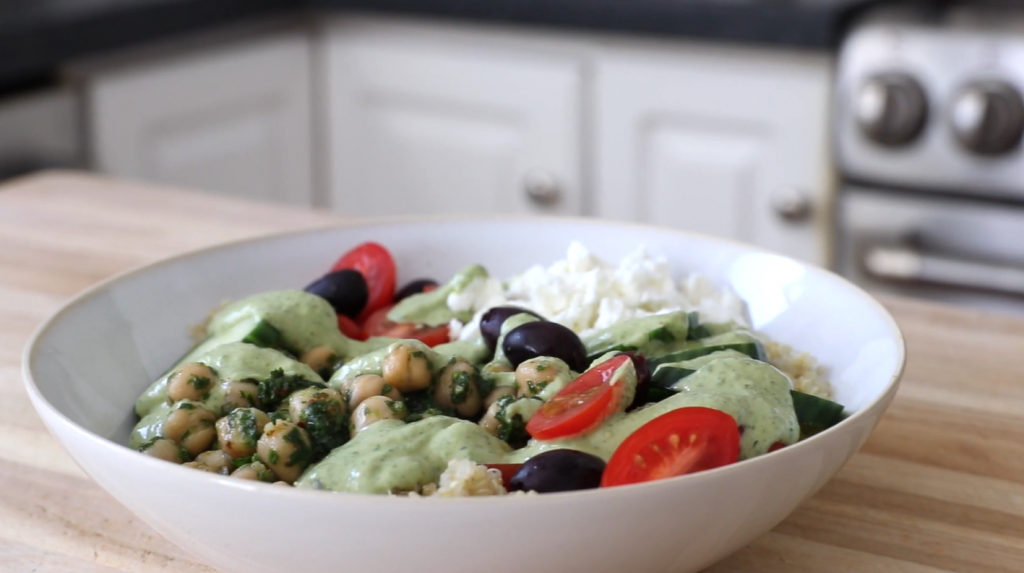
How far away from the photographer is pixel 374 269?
3.57ft

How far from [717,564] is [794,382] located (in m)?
0.18

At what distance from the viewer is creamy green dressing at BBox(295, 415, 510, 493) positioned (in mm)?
694

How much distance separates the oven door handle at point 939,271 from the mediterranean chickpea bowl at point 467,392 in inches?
42.2

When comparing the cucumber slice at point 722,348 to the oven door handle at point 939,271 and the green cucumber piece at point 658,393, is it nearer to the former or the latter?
the green cucumber piece at point 658,393

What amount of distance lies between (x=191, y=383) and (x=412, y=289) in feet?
0.96

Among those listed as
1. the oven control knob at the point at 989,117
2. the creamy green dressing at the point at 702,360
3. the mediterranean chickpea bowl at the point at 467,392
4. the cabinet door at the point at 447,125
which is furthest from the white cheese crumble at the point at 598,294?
the cabinet door at the point at 447,125

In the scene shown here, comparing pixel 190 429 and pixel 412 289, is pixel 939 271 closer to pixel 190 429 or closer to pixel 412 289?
pixel 412 289

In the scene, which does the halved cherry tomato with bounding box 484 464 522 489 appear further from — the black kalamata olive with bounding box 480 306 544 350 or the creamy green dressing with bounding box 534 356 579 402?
the black kalamata olive with bounding box 480 306 544 350

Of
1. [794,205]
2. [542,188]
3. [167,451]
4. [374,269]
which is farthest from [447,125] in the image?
[167,451]

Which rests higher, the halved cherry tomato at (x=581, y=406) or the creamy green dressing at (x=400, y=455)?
the halved cherry tomato at (x=581, y=406)

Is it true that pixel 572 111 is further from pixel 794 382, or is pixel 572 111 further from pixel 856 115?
pixel 794 382

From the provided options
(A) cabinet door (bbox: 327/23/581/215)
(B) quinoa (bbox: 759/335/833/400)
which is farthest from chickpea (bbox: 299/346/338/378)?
(A) cabinet door (bbox: 327/23/581/215)

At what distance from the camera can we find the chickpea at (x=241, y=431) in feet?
2.50

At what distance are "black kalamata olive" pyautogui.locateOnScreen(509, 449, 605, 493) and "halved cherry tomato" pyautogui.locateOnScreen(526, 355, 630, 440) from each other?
0.03m
